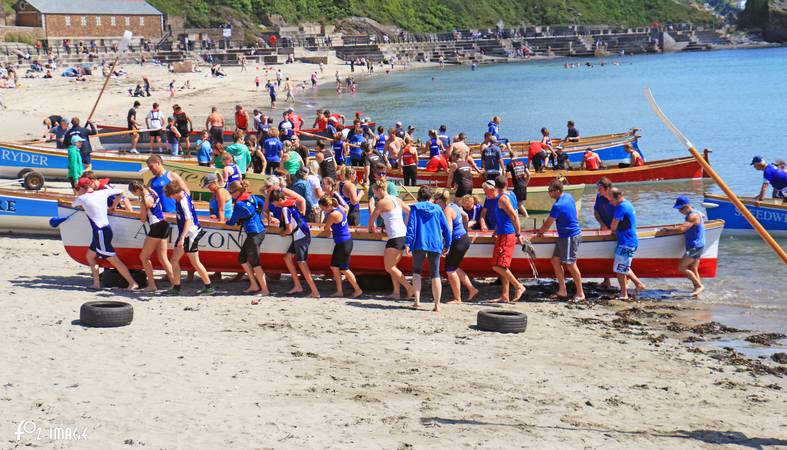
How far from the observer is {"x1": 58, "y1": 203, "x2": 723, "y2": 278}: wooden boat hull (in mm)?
13297

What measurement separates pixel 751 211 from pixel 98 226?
11.8 meters

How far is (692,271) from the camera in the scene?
13906 mm

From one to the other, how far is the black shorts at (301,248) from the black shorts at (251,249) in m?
0.44

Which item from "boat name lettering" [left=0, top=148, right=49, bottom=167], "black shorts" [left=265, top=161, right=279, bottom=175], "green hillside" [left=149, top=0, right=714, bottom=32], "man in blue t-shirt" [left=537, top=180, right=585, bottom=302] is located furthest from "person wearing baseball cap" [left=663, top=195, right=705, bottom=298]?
"green hillside" [left=149, top=0, right=714, bottom=32]

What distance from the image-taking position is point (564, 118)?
53312mm

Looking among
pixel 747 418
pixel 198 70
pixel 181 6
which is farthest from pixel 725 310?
pixel 181 6

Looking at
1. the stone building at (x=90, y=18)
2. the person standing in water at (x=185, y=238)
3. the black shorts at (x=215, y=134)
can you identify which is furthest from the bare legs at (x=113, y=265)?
the stone building at (x=90, y=18)

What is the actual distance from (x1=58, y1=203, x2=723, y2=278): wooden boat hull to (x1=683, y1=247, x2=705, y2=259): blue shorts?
0.31ft

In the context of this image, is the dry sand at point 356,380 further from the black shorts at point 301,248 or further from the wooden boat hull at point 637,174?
the wooden boat hull at point 637,174

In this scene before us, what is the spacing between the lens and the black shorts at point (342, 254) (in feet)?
Answer: 42.4

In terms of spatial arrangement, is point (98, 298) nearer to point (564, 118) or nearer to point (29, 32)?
point (564, 118)

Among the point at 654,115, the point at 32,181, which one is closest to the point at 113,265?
the point at 32,181

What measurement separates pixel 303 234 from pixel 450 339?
9.53 feet

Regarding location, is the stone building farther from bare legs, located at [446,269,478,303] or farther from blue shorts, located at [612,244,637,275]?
blue shorts, located at [612,244,637,275]
